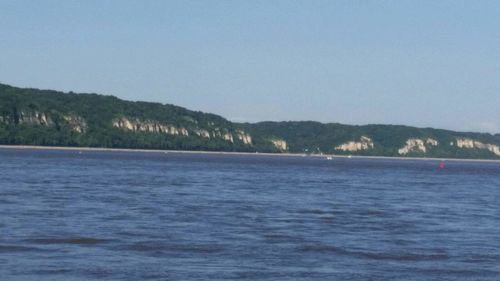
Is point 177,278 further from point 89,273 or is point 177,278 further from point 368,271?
point 368,271

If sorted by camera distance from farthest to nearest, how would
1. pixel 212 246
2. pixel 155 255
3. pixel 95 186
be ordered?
pixel 95 186
pixel 212 246
pixel 155 255

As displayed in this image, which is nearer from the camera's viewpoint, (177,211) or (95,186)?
(177,211)

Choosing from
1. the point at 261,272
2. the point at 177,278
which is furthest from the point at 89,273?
the point at 261,272

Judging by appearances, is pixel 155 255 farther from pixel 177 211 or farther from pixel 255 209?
pixel 255 209

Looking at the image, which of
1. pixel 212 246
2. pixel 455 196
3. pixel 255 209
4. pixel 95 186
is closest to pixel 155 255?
pixel 212 246

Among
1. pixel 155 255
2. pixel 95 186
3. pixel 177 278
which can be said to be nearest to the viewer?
pixel 177 278

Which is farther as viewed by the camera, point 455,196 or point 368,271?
point 455,196

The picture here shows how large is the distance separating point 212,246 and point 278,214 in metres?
12.8

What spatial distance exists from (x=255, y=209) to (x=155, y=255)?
1785cm

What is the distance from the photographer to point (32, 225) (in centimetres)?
3319

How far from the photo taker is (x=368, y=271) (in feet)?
82.8

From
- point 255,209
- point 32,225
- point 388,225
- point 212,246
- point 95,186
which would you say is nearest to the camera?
point 212,246

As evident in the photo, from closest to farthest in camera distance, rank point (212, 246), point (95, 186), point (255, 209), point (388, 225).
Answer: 1. point (212, 246)
2. point (388, 225)
3. point (255, 209)
4. point (95, 186)

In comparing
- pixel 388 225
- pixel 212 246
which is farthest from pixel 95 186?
pixel 212 246
